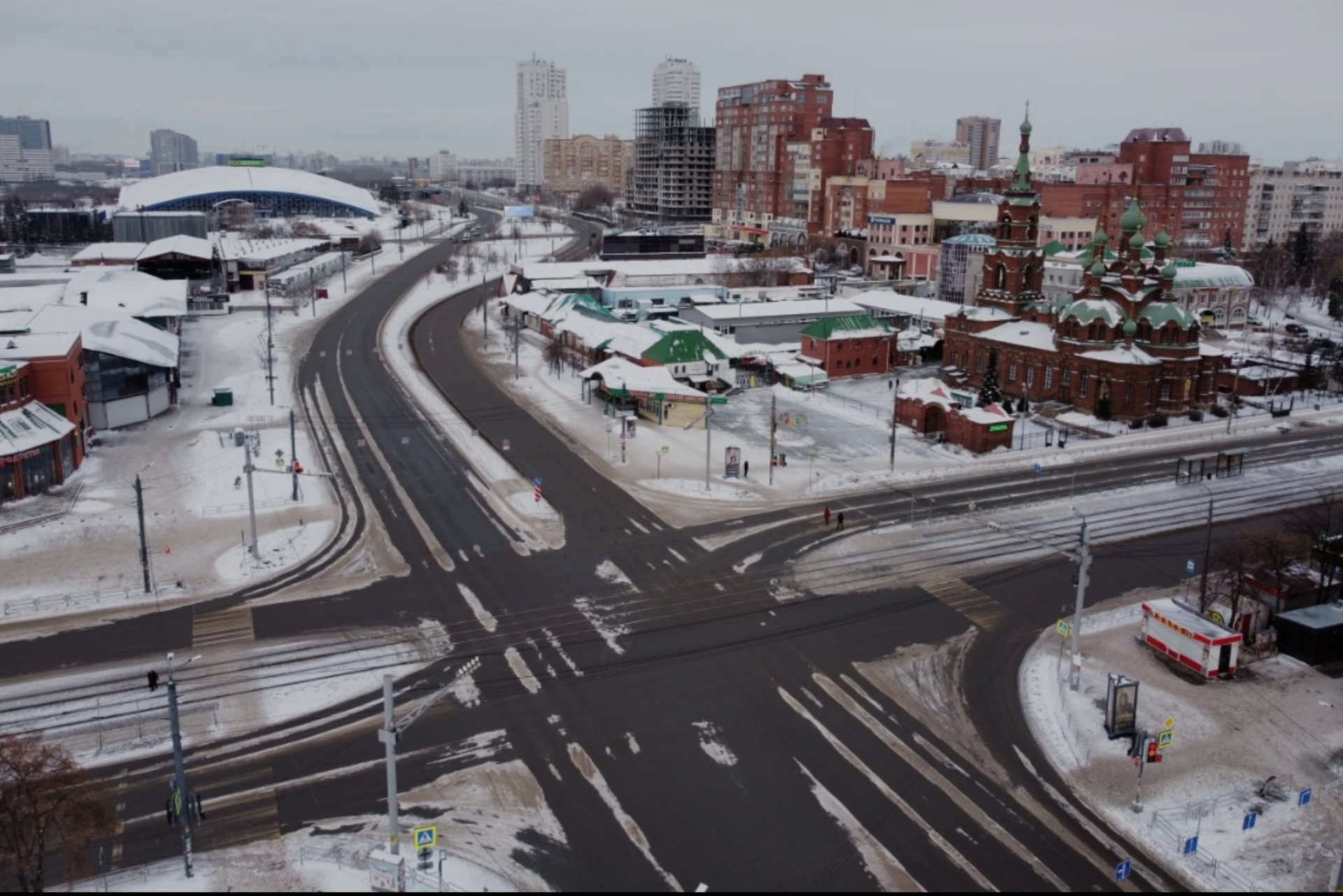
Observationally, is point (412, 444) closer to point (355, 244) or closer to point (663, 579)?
point (663, 579)

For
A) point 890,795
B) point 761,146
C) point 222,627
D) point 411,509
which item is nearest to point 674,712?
point 890,795

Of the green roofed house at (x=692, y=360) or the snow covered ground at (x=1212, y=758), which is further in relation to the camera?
the green roofed house at (x=692, y=360)

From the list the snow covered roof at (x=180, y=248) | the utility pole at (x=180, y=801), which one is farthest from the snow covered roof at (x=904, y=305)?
the utility pole at (x=180, y=801)

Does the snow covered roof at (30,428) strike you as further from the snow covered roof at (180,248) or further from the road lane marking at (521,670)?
the snow covered roof at (180,248)

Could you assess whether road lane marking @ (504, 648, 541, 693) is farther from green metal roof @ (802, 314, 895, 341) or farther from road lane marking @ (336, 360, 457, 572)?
green metal roof @ (802, 314, 895, 341)

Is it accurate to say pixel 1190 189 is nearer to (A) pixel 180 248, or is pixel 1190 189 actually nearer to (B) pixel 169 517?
(A) pixel 180 248

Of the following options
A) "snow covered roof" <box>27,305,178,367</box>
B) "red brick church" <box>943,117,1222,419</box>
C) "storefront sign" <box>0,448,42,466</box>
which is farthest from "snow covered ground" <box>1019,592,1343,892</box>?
"snow covered roof" <box>27,305,178,367</box>
